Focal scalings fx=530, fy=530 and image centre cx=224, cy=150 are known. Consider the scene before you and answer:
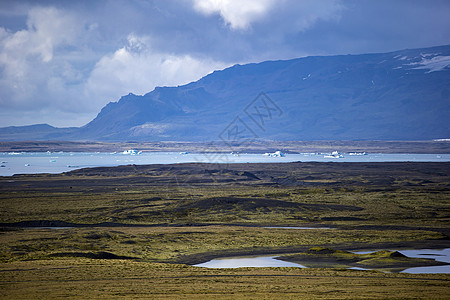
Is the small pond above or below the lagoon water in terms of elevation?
below

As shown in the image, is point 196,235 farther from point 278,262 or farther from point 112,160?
point 112,160

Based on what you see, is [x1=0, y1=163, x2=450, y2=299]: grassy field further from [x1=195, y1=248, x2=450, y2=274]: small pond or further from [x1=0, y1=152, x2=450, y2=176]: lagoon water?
[x1=0, y1=152, x2=450, y2=176]: lagoon water

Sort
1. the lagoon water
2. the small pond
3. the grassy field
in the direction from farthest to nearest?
the lagoon water, the small pond, the grassy field

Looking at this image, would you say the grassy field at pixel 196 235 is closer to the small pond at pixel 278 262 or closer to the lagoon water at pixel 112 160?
the small pond at pixel 278 262

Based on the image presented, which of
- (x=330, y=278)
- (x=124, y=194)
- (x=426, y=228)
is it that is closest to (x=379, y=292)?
(x=330, y=278)

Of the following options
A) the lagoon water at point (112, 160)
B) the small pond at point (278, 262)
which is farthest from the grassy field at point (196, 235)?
the lagoon water at point (112, 160)

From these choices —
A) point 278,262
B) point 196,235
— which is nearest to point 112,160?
point 196,235

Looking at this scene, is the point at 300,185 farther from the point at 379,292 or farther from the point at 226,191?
the point at 379,292

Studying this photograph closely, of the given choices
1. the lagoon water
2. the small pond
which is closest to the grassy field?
the small pond
